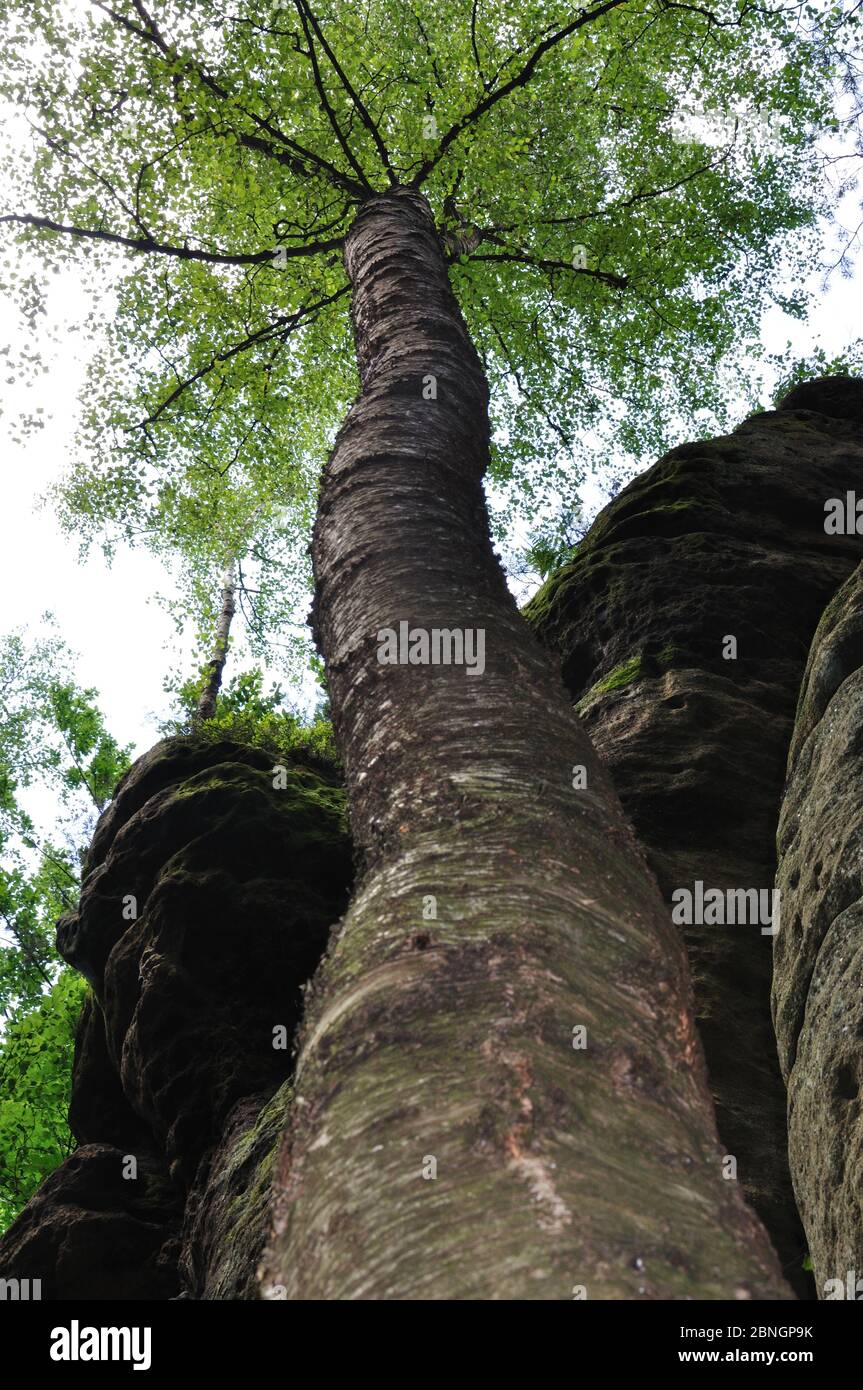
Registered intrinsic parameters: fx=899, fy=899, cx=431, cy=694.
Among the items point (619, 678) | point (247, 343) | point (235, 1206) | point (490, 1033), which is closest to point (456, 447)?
point (619, 678)

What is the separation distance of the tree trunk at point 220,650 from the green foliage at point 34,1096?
5477 millimetres

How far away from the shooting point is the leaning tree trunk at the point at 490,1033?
1.23 meters

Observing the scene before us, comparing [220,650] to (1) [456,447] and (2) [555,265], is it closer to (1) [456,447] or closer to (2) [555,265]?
(2) [555,265]

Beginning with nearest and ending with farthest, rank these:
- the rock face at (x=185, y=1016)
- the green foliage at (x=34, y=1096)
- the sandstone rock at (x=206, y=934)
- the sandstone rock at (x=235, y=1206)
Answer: the sandstone rock at (x=235, y=1206)
the rock face at (x=185, y=1016)
the sandstone rock at (x=206, y=934)
the green foliage at (x=34, y=1096)

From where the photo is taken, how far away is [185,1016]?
5.72 meters

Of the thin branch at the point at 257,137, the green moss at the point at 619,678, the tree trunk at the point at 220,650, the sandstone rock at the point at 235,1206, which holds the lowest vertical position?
the sandstone rock at the point at 235,1206

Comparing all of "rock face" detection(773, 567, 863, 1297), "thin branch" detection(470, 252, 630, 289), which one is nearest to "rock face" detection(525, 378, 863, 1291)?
"rock face" detection(773, 567, 863, 1297)

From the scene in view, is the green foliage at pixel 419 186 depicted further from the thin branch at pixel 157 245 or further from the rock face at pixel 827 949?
the rock face at pixel 827 949

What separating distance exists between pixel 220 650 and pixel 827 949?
1203cm

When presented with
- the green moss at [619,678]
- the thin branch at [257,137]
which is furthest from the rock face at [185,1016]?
the thin branch at [257,137]

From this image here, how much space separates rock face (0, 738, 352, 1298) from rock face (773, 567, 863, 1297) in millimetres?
2783

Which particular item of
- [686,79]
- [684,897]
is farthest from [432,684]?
[686,79]
